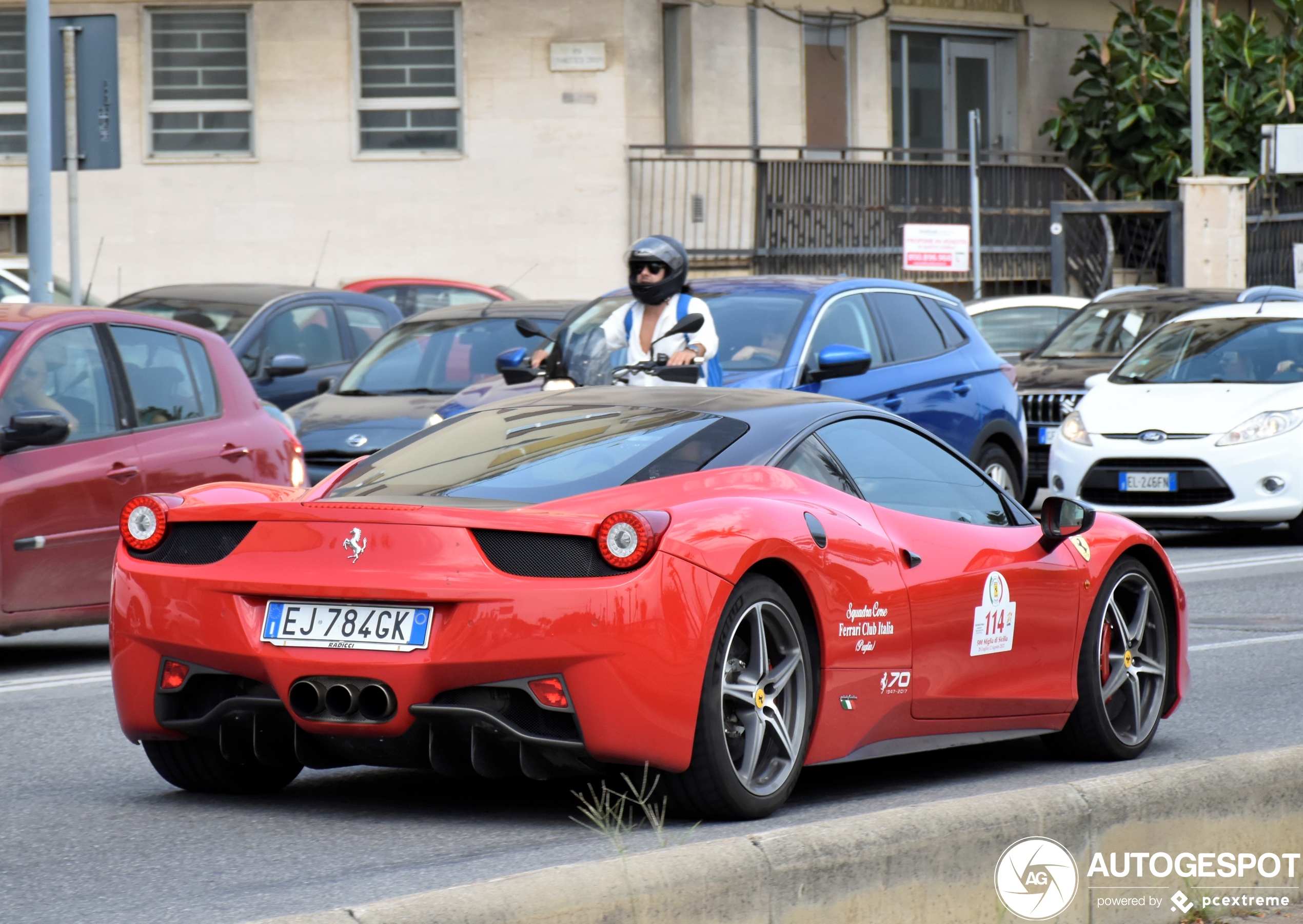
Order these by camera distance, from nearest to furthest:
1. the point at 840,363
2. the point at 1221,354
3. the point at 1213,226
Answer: the point at 840,363 < the point at 1221,354 < the point at 1213,226

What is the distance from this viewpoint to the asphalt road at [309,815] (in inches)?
194

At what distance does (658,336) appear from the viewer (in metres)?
9.66

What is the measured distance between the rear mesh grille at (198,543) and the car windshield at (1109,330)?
13.1m

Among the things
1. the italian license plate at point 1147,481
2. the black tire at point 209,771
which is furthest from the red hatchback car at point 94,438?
the italian license plate at point 1147,481

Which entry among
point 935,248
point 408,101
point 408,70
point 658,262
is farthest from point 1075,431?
point 408,70

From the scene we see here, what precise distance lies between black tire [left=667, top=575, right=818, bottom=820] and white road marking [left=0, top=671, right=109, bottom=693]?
4.10 meters

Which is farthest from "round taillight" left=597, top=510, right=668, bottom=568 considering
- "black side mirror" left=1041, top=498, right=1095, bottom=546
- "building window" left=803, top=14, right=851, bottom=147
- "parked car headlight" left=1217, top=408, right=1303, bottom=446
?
"building window" left=803, top=14, right=851, bottom=147

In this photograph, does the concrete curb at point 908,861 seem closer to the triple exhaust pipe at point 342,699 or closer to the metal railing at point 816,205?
the triple exhaust pipe at point 342,699

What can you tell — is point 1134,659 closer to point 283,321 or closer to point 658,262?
point 658,262

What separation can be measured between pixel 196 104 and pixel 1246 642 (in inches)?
748

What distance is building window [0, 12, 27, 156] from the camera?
86.1 ft

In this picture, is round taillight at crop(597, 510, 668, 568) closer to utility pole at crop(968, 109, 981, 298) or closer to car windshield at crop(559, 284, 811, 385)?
car windshield at crop(559, 284, 811, 385)

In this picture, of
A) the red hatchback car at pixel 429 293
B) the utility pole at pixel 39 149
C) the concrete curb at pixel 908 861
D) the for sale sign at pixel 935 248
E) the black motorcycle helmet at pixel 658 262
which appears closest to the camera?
the concrete curb at pixel 908 861

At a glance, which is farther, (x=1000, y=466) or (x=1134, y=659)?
(x=1000, y=466)
